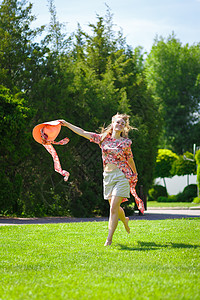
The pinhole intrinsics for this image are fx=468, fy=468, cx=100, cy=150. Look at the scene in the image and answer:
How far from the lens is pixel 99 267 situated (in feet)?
18.0

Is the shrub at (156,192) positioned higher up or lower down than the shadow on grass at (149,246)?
lower down

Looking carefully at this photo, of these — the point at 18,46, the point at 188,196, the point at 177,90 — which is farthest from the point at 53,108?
the point at 177,90

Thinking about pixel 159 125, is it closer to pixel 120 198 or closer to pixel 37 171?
pixel 37 171

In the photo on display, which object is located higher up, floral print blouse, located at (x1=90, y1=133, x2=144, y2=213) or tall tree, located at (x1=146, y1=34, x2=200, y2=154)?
tall tree, located at (x1=146, y1=34, x2=200, y2=154)

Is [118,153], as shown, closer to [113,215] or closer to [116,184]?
[116,184]

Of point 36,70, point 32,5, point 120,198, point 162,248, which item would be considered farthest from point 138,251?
point 32,5

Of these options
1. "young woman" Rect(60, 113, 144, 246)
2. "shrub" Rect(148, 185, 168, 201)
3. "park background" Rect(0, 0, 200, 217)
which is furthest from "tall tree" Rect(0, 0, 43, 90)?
"shrub" Rect(148, 185, 168, 201)

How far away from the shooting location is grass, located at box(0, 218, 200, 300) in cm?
429

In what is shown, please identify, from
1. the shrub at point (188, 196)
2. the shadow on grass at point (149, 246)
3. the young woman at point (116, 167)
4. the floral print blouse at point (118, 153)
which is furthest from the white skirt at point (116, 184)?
the shrub at point (188, 196)

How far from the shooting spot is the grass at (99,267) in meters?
4.29

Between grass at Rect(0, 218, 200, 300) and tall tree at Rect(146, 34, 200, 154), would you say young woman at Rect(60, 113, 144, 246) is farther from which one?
tall tree at Rect(146, 34, 200, 154)

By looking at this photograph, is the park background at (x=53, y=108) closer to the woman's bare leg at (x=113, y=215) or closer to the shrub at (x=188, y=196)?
the woman's bare leg at (x=113, y=215)

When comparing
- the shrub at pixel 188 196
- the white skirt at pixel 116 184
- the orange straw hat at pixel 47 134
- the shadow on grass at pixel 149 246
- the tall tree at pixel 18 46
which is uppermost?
the tall tree at pixel 18 46

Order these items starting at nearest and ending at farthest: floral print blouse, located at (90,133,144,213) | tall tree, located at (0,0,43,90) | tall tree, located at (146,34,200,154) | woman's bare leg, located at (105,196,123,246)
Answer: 1. woman's bare leg, located at (105,196,123,246)
2. floral print blouse, located at (90,133,144,213)
3. tall tree, located at (0,0,43,90)
4. tall tree, located at (146,34,200,154)
